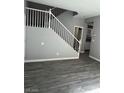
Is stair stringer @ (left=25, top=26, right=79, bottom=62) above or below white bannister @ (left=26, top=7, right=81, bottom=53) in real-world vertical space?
below

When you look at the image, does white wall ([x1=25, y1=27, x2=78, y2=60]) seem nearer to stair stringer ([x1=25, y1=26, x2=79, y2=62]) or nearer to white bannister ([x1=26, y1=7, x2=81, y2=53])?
stair stringer ([x1=25, y1=26, x2=79, y2=62])

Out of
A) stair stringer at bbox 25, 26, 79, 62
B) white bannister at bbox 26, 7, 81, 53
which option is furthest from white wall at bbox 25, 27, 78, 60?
white bannister at bbox 26, 7, 81, 53

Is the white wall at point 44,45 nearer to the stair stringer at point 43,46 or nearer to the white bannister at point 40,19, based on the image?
the stair stringer at point 43,46

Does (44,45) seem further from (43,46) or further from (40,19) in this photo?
(40,19)

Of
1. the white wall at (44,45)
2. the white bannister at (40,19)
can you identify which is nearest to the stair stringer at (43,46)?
the white wall at (44,45)

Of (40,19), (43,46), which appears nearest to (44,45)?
(43,46)

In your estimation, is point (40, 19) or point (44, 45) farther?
point (44, 45)

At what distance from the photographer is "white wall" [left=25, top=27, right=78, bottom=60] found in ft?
14.9

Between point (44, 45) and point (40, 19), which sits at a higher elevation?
point (40, 19)

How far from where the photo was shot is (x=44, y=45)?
4.88m

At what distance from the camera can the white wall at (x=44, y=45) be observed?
4547 mm
